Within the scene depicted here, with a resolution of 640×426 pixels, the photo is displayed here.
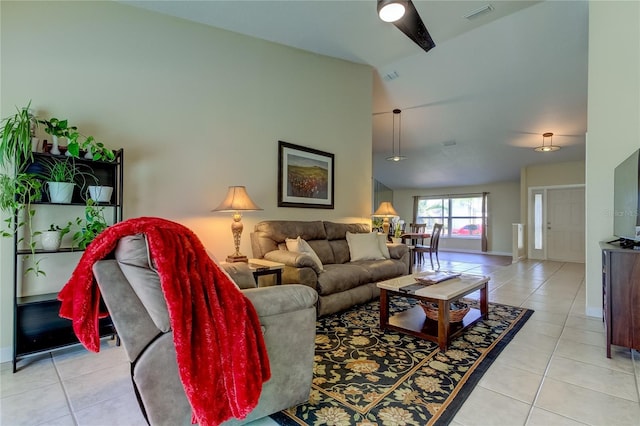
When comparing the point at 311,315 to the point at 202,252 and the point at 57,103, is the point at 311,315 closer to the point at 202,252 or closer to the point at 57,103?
the point at 202,252

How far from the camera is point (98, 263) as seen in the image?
118 cm

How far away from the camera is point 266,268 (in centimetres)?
290

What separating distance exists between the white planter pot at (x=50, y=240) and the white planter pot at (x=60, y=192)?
239 millimetres

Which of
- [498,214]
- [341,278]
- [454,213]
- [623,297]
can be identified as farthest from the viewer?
[454,213]

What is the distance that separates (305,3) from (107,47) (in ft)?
6.12

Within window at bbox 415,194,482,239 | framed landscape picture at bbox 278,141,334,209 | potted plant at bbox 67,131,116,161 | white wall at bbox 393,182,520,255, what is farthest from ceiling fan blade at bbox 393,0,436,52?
window at bbox 415,194,482,239

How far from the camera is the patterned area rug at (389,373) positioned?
1.55m

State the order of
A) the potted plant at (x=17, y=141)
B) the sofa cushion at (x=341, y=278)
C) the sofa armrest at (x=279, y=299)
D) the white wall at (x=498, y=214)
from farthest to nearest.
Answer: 1. the white wall at (x=498, y=214)
2. the sofa cushion at (x=341, y=278)
3. the potted plant at (x=17, y=141)
4. the sofa armrest at (x=279, y=299)

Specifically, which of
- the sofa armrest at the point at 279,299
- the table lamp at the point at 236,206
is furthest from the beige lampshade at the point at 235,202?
the sofa armrest at the point at 279,299

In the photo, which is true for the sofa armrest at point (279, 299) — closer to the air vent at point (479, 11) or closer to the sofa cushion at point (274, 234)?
the sofa cushion at point (274, 234)

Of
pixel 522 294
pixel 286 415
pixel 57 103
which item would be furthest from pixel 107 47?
pixel 522 294

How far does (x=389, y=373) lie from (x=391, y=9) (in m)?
2.67

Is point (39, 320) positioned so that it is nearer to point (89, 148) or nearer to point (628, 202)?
point (89, 148)

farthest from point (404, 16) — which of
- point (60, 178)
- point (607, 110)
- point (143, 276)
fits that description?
point (60, 178)
